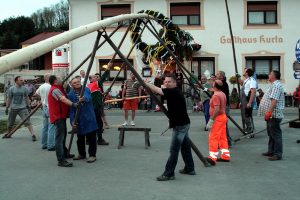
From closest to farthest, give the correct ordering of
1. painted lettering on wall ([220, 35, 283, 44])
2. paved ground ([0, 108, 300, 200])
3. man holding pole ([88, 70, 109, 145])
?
paved ground ([0, 108, 300, 200]) → man holding pole ([88, 70, 109, 145]) → painted lettering on wall ([220, 35, 283, 44])

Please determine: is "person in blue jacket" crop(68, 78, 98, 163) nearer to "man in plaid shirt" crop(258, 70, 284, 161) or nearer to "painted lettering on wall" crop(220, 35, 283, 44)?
"man in plaid shirt" crop(258, 70, 284, 161)

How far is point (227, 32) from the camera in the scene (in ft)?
99.6

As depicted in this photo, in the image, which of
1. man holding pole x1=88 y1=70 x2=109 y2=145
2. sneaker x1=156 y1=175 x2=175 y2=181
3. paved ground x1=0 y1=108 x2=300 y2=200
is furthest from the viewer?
man holding pole x1=88 y1=70 x2=109 y2=145

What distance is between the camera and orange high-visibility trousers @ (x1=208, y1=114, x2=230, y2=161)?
964 centimetres

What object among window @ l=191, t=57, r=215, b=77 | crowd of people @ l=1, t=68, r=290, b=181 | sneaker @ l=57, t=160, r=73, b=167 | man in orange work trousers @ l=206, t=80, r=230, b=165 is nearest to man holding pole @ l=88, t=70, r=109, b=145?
crowd of people @ l=1, t=68, r=290, b=181

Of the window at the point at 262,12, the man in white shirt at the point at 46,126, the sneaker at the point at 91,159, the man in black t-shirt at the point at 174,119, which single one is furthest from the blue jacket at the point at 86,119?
the window at the point at 262,12

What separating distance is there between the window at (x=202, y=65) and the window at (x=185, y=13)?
229 cm

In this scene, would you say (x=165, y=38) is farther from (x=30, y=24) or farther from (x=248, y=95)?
(x=30, y=24)

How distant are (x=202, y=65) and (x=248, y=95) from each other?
57.6ft

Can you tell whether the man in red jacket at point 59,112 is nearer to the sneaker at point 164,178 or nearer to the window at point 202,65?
the sneaker at point 164,178

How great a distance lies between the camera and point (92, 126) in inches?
388

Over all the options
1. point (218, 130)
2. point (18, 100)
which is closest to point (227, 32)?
point (18, 100)

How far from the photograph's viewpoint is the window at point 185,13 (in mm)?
30812

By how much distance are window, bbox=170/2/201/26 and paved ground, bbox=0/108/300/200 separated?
19.6m
